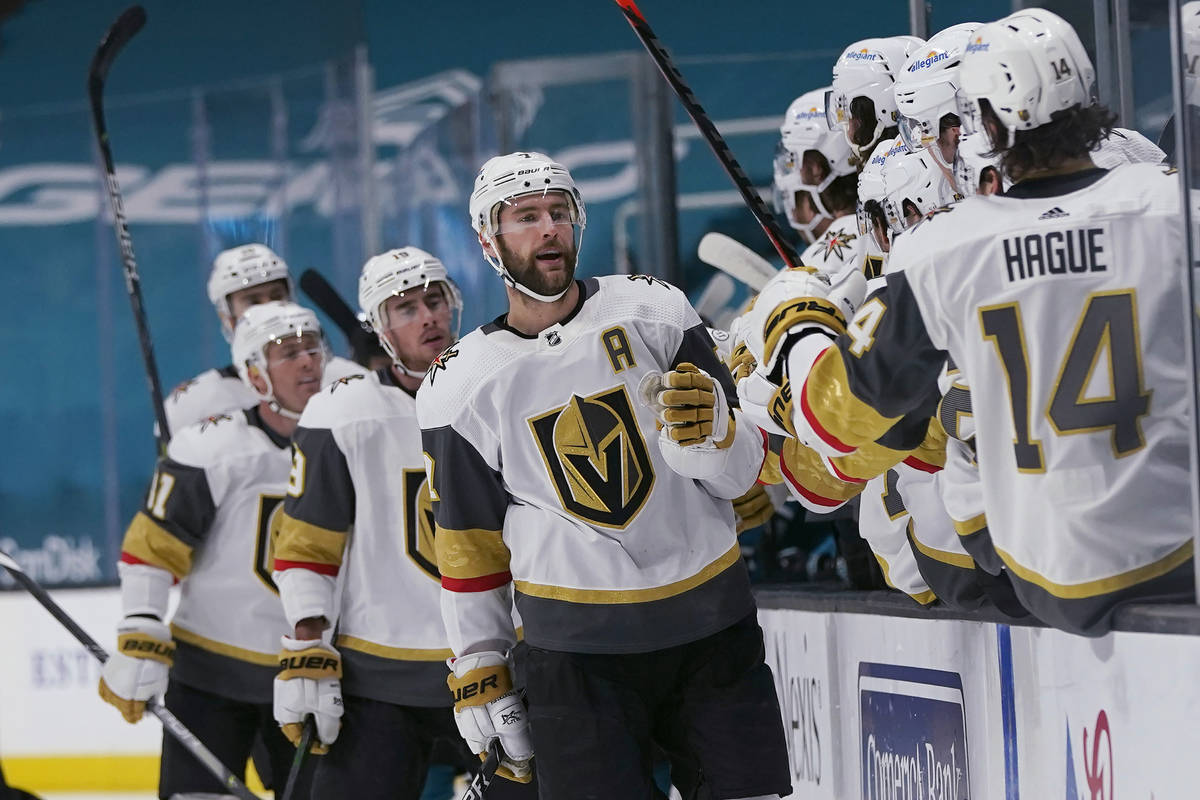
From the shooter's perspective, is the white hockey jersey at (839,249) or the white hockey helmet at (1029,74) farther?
the white hockey jersey at (839,249)

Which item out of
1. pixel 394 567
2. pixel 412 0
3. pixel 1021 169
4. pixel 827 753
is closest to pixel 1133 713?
pixel 1021 169

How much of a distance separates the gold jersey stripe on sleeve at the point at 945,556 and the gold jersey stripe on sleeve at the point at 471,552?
1.89ft

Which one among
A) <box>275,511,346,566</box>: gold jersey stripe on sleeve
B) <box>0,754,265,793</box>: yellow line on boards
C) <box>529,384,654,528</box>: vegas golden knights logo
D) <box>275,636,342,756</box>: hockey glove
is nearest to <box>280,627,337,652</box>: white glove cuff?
<box>275,636,342,756</box>: hockey glove

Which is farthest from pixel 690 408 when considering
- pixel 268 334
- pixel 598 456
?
pixel 268 334

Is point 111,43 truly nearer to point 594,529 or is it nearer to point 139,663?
point 139,663

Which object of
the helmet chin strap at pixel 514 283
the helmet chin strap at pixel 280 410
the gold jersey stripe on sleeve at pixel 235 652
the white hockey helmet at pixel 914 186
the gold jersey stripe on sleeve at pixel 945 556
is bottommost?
the gold jersey stripe on sleeve at pixel 235 652

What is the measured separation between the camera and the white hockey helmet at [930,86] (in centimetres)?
240

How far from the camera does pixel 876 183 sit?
2646 millimetres

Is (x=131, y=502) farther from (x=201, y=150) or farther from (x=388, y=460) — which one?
(x=388, y=460)

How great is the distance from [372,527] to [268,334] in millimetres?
669

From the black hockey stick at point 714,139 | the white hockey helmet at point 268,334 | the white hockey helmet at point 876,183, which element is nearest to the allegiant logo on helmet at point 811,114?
the black hockey stick at point 714,139

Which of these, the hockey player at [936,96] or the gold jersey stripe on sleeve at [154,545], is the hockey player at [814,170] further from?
the gold jersey stripe on sleeve at [154,545]

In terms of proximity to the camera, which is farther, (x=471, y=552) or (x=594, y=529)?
(x=471, y=552)

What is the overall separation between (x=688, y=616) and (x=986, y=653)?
390 millimetres
